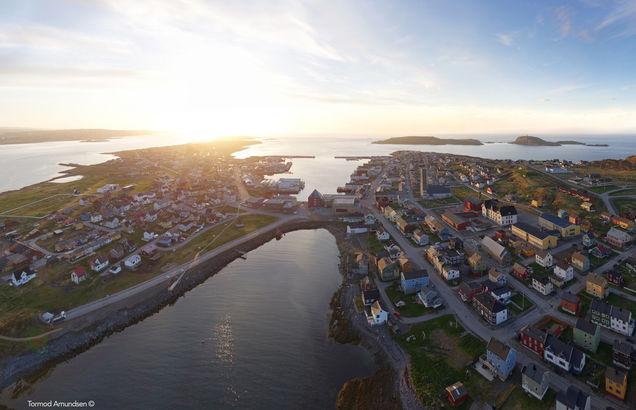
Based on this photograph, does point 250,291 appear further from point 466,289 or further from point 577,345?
point 577,345

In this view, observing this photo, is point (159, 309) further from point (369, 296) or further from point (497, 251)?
point (497, 251)

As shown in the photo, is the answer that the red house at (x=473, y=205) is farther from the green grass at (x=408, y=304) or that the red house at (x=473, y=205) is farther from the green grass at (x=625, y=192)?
the green grass at (x=408, y=304)

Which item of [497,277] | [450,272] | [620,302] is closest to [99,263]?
[450,272]

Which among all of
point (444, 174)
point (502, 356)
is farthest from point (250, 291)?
point (444, 174)

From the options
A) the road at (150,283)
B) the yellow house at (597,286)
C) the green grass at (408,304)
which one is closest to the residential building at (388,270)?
the green grass at (408,304)

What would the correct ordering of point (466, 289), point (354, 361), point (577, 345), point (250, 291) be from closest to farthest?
1. point (577, 345)
2. point (354, 361)
3. point (466, 289)
4. point (250, 291)

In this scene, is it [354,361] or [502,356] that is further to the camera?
[354,361]
